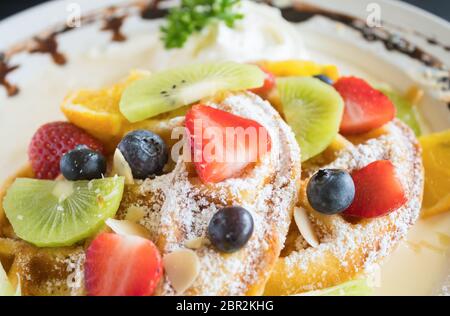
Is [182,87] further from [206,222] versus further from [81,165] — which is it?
[206,222]

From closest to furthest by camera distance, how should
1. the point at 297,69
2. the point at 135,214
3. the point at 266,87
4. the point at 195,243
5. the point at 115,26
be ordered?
the point at 195,243, the point at 135,214, the point at 266,87, the point at 297,69, the point at 115,26

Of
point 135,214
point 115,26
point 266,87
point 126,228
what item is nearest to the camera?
point 126,228

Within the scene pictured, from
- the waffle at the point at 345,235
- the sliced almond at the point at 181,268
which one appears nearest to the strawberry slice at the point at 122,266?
the sliced almond at the point at 181,268

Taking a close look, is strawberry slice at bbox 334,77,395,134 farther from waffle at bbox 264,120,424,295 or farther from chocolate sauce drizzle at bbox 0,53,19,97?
chocolate sauce drizzle at bbox 0,53,19,97

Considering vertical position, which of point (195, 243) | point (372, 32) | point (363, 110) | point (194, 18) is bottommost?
point (372, 32)

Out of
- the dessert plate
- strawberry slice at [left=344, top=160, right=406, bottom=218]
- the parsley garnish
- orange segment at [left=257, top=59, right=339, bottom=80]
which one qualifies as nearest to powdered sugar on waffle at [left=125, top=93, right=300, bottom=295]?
strawberry slice at [left=344, top=160, right=406, bottom=218]

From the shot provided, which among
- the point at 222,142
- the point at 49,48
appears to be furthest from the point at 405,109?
the point at 49,48

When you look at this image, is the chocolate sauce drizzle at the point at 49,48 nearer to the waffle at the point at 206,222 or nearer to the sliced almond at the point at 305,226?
the waffle at the point at 206,222

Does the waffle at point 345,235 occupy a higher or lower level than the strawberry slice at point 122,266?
lower
